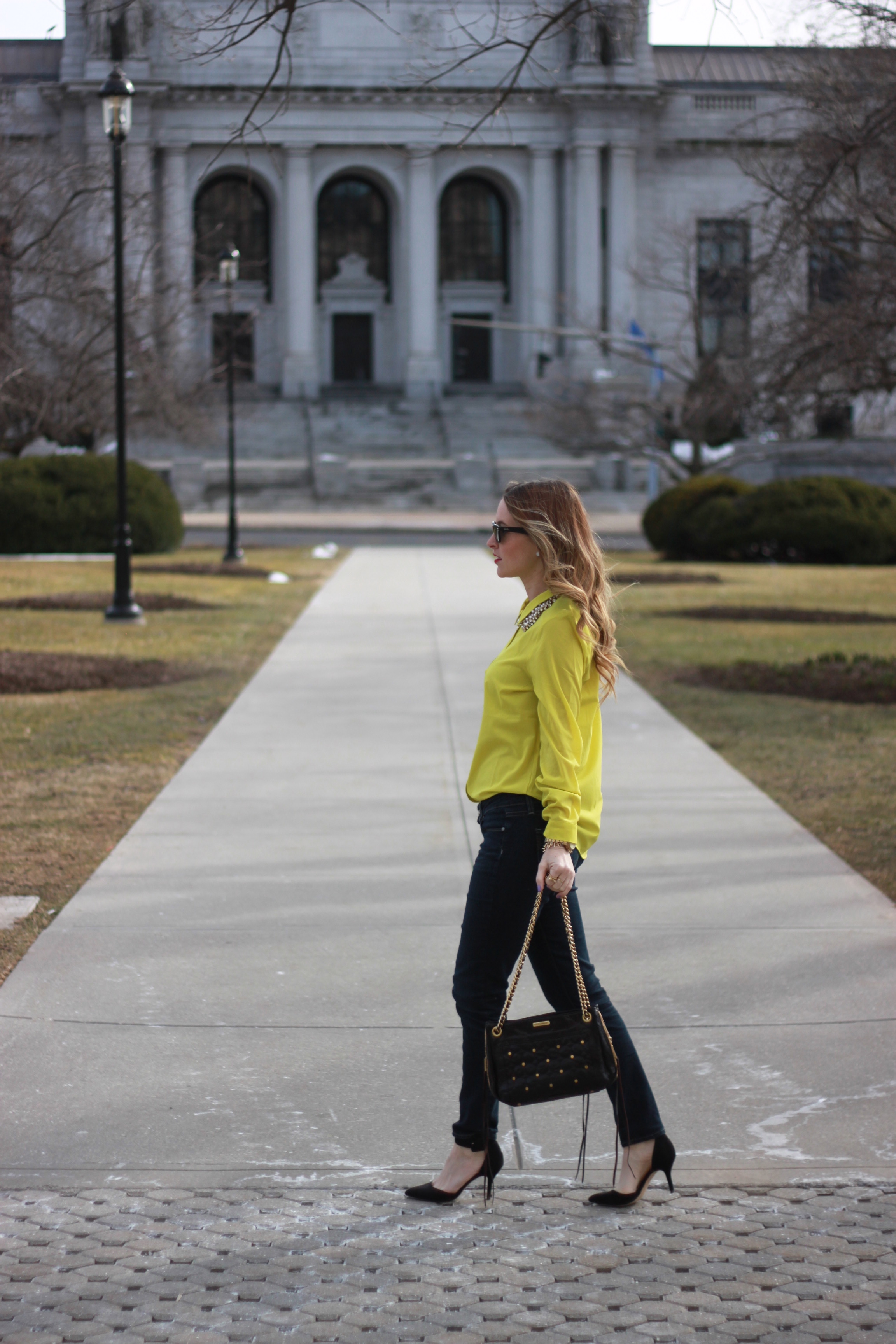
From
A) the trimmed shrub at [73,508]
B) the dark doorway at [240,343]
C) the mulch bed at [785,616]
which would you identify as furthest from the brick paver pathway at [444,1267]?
the dark doorway at [240,343]

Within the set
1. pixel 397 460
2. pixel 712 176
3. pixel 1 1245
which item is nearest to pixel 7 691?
pixel 1 1245

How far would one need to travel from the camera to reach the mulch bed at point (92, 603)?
1900 centimetres

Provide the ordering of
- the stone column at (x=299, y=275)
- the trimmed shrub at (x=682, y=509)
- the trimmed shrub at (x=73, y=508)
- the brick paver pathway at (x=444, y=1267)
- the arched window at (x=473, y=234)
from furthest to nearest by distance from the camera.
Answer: the arched window at (x=473, y=234), the stone column at (x=299, y=275), the trimmed shrub at (x=682, y=509), the trimmed shrub at (x=73, y=508), the brick paver pathway at (x=444, y=1267)

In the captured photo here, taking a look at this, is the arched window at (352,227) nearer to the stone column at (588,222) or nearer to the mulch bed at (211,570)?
the stone column at (588,222)

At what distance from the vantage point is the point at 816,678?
1317 centimetres

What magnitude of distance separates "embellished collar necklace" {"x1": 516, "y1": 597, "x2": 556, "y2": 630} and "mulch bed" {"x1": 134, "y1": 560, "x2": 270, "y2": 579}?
20.8 meters

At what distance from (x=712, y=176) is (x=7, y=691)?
62.8 m

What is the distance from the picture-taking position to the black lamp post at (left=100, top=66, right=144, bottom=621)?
16.3 m

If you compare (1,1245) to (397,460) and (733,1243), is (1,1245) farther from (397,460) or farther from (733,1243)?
(397,460)

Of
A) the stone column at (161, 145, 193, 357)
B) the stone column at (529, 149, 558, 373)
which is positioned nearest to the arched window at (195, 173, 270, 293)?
the stone column at (529, 149, 558, 373)

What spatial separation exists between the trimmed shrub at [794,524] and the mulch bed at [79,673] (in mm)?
17821

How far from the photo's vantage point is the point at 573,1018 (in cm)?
352

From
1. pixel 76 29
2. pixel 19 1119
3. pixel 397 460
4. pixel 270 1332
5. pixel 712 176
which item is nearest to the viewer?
pixel 270 1332

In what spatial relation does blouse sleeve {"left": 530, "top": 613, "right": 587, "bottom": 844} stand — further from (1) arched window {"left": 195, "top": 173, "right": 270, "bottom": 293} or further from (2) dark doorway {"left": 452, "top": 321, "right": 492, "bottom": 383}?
(2) dark doorway {"left": 452, "top": 321, "right": 492, "bottom": 383}
